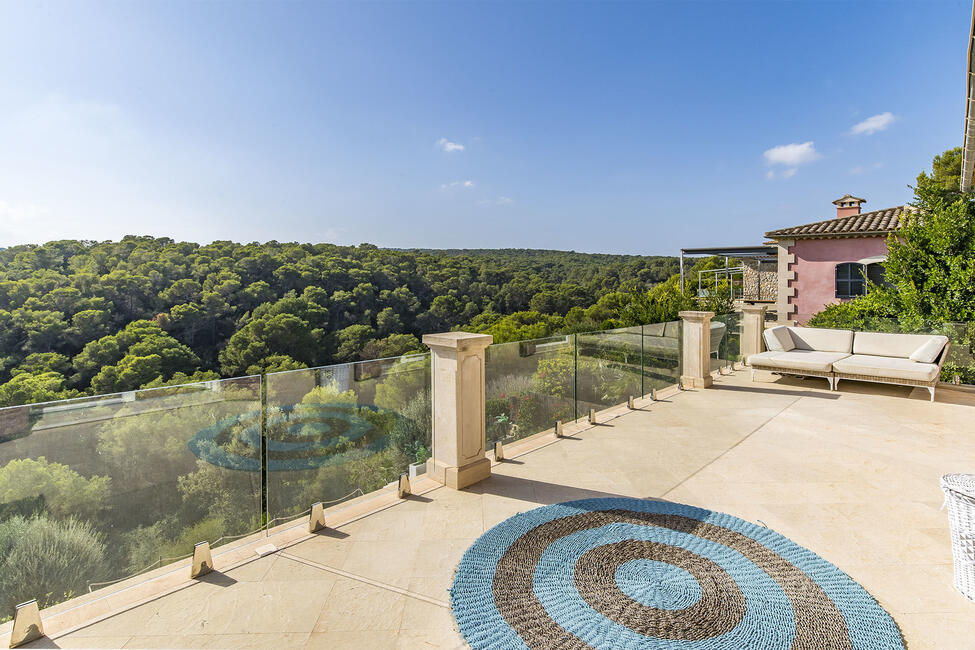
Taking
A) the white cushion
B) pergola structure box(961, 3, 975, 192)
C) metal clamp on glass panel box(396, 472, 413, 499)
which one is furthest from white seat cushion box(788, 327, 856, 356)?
metal clamp on glass panel box(396, 472, 413, 499)

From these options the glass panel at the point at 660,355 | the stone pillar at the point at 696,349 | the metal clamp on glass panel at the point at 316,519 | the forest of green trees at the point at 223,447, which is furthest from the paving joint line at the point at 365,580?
the stone pillar at the point at 696,349

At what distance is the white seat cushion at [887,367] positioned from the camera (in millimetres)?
6059

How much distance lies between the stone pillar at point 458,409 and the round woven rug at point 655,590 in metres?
0.67

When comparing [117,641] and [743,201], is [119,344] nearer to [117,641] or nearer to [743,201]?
[117,641]

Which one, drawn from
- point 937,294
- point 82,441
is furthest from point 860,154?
point 82,441

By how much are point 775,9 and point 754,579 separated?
12.0m

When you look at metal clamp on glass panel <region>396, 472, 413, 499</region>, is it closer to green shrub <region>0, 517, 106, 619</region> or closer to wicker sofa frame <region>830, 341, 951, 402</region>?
green shrub <region>0, 517, 106, 619</region>

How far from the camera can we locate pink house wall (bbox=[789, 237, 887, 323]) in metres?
12.1

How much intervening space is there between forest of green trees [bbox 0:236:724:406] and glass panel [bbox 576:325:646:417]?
426 centimetres

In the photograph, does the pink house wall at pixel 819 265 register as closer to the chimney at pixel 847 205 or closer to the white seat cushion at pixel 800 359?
the chimney at pixel 847 205

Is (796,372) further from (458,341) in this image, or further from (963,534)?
(458,341)

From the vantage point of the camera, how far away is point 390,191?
90.5ft

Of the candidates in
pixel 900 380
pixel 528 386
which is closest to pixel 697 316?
pixel 900 380

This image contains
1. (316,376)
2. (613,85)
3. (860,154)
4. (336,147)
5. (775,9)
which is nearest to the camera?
(316,376)
